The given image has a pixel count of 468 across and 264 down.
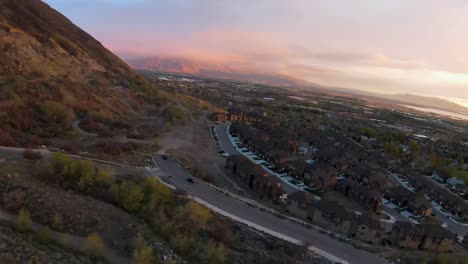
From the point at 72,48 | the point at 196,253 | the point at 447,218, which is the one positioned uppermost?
the point at 72,48

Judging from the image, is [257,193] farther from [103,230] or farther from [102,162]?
[103,230]

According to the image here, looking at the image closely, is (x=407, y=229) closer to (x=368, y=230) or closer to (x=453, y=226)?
(x=368, y=230)

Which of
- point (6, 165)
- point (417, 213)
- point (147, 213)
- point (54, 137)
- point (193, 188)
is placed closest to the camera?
point (147, 213)

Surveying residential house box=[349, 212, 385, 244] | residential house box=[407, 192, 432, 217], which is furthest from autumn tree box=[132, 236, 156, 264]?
residential house box=[407, 192, 432, 217]

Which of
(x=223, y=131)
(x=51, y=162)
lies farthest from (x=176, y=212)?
(x=223, y=131)

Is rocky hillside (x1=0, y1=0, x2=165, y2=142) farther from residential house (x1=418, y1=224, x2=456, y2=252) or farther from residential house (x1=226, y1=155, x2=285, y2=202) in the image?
residential house (x1=418, y1=224, x2=456, y2=252)

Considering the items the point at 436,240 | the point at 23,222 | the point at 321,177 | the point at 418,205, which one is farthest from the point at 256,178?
the point at 23,222
